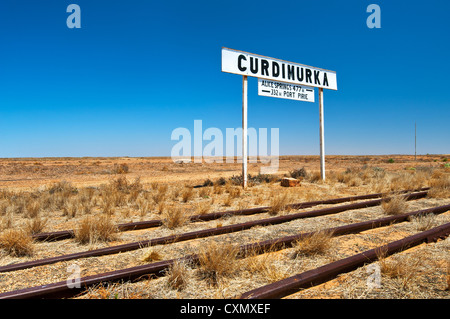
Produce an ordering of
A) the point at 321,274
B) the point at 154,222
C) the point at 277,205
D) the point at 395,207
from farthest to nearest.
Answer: the point at 277,205 < the point at 395,207 < the point at 154,222 < the point at 321,274

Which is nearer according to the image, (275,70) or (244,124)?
Answer: (244,124)

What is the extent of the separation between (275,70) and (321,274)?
11.9 meters

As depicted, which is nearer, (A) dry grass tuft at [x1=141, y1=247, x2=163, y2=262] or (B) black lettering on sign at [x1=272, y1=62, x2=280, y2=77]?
(A) dry grass tuft at [x1=141, y1=247, x2=163, y2=262]

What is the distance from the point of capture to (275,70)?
44.2 feet

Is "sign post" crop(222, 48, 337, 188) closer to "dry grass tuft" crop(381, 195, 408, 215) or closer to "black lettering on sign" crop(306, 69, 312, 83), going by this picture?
"black lettering on sign" crop(306, 69, 312, 83)

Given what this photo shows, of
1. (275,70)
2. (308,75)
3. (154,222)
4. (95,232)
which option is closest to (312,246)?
(154,222)

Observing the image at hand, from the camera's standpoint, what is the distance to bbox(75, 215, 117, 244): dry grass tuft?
5.09 m

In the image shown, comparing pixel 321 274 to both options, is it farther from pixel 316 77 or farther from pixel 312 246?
pixel 316 77

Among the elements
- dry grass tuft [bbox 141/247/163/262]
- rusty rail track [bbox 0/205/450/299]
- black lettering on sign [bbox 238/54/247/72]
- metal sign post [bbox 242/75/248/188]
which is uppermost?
black lettering on sign [bbox 238/54/247/72]

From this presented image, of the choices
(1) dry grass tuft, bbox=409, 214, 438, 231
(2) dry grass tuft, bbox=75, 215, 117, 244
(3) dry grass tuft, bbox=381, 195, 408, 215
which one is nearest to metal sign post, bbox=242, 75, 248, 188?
(3) dry grass tuft, bbox=381, 195, 408, 215

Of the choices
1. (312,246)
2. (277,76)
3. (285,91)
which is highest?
(277,76)
